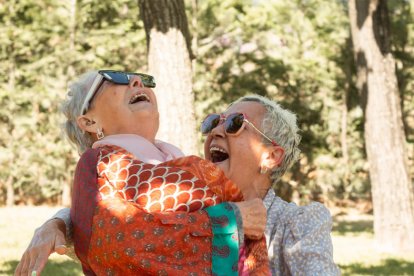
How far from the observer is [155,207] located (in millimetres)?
2465

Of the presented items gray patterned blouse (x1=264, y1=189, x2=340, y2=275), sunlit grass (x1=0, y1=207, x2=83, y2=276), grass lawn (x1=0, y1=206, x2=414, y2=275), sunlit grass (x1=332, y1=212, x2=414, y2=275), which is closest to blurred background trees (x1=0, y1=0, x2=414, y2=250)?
sunlit grass (x1=0, y1=207, x2=83, y2=276)

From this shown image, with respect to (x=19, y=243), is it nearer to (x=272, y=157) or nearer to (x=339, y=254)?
(x=339, y=254)

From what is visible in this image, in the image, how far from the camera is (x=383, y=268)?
11.2 meters

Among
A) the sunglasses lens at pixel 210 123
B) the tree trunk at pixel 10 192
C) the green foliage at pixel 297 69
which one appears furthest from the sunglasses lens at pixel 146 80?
the tree trunk at pixel 10 192

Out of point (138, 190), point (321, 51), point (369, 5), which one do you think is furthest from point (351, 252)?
point (321, 51)

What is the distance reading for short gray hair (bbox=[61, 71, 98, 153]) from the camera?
118 inches

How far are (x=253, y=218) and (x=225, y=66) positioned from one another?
70.6 feet

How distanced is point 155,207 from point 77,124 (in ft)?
Result: 2.36

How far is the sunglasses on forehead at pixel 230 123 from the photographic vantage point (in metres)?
3.16

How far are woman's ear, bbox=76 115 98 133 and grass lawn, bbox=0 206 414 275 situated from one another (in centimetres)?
632

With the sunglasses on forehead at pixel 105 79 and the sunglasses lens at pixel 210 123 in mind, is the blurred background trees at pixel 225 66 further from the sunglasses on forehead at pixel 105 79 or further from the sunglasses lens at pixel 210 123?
the sunglasses on forehead at pixel 105 79

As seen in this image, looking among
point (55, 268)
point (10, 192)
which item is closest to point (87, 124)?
point (55, 268)

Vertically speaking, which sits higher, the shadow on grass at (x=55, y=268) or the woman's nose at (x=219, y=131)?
the woman's nose at (x=219, y=131)

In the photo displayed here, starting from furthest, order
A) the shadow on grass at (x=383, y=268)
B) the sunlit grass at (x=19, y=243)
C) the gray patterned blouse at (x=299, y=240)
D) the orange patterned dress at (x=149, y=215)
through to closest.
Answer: the shadow on grass at (x=383, y=268), the sunlit grass at (x=19, y=243), the gray patterned blouse at (x=299, y=240), the orange patterned dress at (x=149, y=215)
